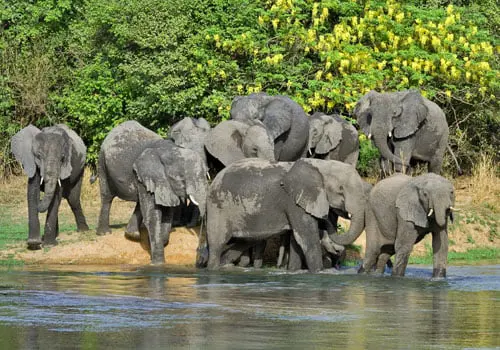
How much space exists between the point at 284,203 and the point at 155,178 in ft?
8.31

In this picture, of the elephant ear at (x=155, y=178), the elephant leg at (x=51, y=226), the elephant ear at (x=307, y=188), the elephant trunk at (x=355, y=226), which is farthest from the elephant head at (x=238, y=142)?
the elephant leg at (x=51, y=226)

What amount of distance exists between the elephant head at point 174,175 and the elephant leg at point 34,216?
2027 millimetres

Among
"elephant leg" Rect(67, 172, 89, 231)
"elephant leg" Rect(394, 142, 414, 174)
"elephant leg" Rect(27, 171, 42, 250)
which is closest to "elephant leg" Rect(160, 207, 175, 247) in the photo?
"elephant leg" Rect(27, 171, 42, 250)

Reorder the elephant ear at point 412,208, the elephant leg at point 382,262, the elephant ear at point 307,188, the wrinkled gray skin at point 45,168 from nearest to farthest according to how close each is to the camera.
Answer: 1. the elephant ear at point 412,208
2. the elephant ear at point 307,188
3. the elephant leg at point 382,262
4. the wrinkled gray skin at point 45,168

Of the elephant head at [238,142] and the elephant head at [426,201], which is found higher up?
the elephant head at [238,142]

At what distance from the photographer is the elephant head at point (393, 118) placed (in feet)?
86.4

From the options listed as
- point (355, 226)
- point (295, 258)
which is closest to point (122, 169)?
point (295, 258)

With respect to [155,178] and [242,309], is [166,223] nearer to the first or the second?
[155,178]

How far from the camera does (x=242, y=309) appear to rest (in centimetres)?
A: 1653

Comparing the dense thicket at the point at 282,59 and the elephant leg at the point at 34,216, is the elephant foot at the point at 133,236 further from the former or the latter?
the dense thicket at the point at 282,59

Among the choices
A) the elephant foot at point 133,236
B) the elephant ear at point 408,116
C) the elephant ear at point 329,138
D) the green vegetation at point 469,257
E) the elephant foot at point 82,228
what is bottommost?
the green vegetation at point 469,257

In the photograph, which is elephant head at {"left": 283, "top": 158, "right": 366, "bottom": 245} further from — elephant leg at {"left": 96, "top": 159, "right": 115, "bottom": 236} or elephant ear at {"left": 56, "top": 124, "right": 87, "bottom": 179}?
elephant ear at {"left": 56, "top": 124, "right": 87, "bottom": 179}

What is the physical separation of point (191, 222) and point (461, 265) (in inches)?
188

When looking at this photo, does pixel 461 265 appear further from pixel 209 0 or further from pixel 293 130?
pixel 209 0
